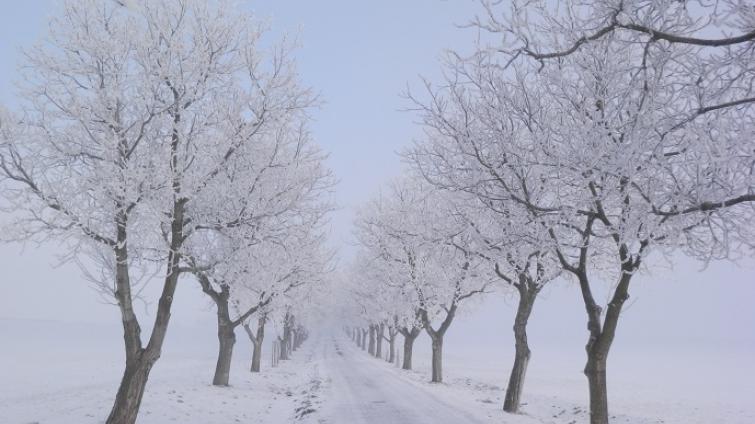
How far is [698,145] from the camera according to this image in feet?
15.5

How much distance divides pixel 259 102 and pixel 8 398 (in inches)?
537

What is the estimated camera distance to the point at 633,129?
5637 mm

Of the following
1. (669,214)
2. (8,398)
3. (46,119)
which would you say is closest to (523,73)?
(669,214)

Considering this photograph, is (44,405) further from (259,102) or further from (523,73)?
(523,73)

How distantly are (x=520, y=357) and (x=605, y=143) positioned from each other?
1111 centimetres

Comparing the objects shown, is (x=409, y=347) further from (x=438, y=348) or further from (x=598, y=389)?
(x=598, y=389)

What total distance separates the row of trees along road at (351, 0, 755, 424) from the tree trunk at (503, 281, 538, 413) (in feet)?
0.14

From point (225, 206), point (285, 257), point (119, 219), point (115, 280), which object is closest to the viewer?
point (119, 219)

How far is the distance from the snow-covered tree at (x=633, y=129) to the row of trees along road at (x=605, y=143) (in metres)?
0.03

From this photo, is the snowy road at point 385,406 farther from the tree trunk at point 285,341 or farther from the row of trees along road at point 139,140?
the tree trunk at point 285,341

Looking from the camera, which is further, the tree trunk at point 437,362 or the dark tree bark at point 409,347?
the dark tree bark at point 409,347

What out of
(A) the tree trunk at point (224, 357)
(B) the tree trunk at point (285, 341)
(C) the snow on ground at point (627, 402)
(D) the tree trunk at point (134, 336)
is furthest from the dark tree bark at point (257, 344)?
(D) the tree trunk at point (134, 336)

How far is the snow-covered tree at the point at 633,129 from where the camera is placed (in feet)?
16.9

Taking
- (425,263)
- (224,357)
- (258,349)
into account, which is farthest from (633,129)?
(258,349)
